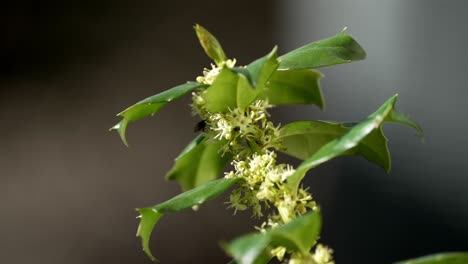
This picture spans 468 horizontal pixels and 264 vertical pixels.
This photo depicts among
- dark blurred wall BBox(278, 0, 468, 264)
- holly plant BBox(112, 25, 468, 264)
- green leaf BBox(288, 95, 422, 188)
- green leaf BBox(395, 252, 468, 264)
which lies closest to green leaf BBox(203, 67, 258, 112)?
holly plant BBox(112, 25, 468, 264)

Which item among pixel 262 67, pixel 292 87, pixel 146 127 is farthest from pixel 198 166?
pixel 146 127

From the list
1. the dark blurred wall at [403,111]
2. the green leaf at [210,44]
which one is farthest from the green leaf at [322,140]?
the dark blurred wall at [403,111]

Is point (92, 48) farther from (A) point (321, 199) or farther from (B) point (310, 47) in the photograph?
(B) point (310, 47)

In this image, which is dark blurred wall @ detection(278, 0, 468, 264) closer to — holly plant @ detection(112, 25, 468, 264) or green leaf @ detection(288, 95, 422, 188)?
holly plant @ detection(112, 25, 468, 264)

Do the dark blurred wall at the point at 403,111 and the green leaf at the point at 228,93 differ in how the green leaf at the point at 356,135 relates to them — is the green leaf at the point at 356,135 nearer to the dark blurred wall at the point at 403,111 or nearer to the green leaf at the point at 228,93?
the green leaf at the point at 228,93

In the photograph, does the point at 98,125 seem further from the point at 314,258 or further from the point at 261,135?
the point at 314,258
